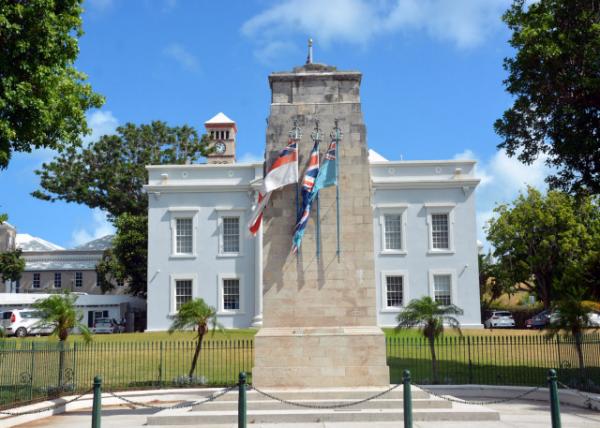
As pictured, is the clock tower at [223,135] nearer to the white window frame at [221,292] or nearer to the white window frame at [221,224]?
the white window frame at [221,224]

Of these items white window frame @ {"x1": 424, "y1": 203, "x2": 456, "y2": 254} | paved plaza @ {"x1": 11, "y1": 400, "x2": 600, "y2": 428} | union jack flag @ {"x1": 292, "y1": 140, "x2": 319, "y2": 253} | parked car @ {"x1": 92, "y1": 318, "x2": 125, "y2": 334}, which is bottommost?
paved plaza @ {"x1": 11, "y1": 400, "x2": 600, "y2": 428}

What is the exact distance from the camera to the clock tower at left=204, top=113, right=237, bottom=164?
5756 cm

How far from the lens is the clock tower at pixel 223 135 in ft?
189

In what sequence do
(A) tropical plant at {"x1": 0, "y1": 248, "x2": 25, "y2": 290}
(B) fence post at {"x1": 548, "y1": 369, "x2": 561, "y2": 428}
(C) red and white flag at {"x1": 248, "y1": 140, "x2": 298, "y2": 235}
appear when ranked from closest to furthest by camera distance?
1. (B) fence post at {"x1": 548, "y1": 369, "x2": 561, "y2": 428}
2. (C) red and white flag at {"x1": 248, "y1": 140, "x2": 298, "y2": 235}
3. (A) tropical plant at {"x1": 0, "y1": 248, "x2": 25, "y2": 290}

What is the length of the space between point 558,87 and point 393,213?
Answer: 18930 millimetres

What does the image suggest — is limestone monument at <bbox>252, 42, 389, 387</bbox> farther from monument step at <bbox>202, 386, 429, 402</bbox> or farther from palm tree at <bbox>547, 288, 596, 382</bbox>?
palm tree at <bbox>547, 288, 596, 382</bbox>

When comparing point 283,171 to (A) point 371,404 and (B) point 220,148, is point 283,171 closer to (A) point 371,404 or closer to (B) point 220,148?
(A) point 371,404

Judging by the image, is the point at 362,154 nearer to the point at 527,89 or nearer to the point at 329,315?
the point at 329,315

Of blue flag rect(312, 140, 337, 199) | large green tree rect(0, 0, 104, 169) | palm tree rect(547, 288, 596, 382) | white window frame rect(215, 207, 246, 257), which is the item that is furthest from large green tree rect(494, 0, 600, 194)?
white window frame rect(215, 207, 246, 257)

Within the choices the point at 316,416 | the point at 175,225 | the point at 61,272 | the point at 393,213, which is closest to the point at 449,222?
the point at 393,213

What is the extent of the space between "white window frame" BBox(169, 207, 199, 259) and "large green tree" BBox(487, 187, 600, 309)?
1985 centimetres

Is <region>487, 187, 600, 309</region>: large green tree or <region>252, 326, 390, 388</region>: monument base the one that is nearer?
<region>252, 326, 390, 388</region>: monument base

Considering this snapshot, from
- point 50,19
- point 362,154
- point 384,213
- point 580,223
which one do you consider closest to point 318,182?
point 362,154

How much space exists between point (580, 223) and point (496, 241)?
5.40 m
